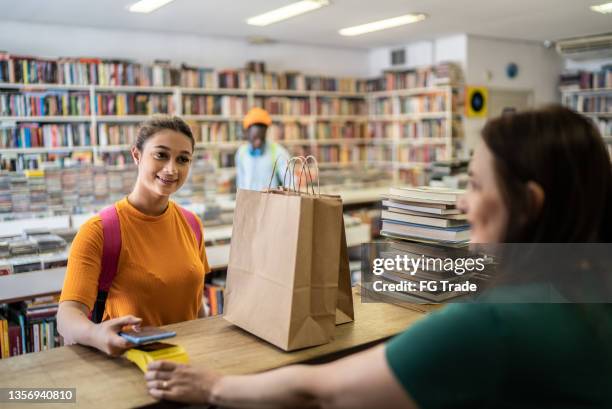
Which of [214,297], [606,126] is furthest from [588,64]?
[214,297]

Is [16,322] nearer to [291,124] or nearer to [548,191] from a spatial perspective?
[548,191]

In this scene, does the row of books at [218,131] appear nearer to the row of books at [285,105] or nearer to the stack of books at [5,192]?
the row of books at [285,105]

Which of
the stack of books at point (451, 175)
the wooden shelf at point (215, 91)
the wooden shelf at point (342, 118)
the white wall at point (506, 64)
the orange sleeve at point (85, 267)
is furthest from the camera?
the wooden shelf at point (342, 118)

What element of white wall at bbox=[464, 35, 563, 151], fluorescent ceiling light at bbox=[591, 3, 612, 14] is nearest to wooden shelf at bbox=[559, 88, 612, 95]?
white wall at bbox=[464, 35, 563, 151]

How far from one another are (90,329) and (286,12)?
5.00 meters

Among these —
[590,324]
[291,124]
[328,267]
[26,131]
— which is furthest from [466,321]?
[291,124]

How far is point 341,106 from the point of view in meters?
8.70

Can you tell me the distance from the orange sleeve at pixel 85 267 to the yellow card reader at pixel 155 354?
34 cm

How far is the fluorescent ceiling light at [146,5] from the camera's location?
5258mm

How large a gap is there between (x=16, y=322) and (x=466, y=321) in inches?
118

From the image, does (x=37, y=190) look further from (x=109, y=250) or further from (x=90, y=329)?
(x=90, y=329)

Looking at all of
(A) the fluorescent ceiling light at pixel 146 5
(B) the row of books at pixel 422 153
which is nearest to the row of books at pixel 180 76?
(B) the row of books at pixel 422 153

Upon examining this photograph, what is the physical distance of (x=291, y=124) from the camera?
8.18 m

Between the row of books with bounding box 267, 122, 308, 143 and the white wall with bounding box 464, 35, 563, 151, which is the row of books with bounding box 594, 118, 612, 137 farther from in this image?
the row of books with bounding box 267, 122, 308, 143
